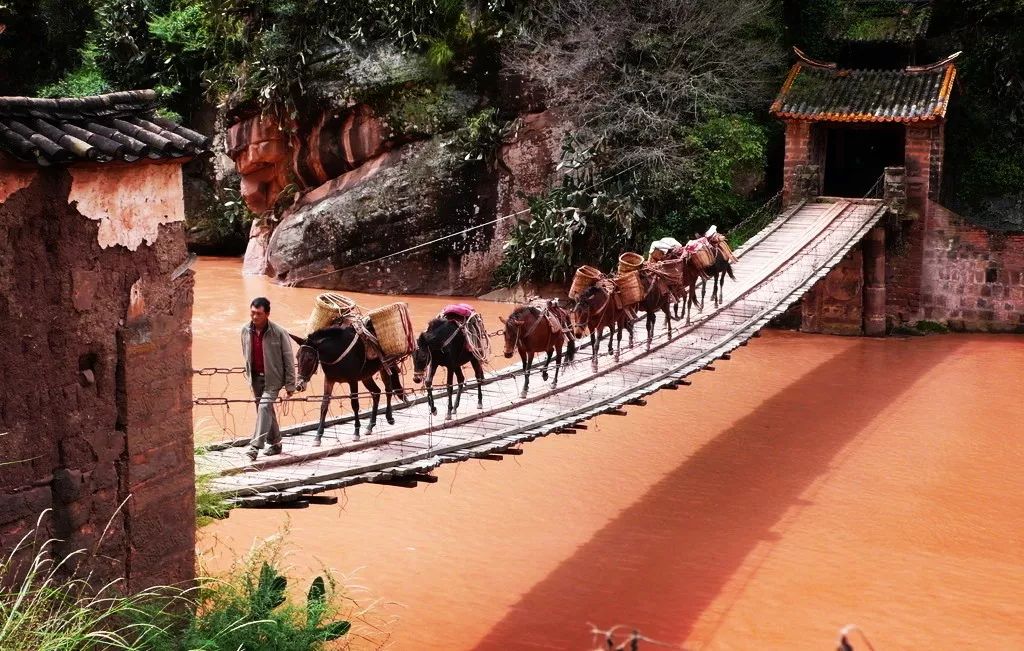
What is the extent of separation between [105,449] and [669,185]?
14.4m

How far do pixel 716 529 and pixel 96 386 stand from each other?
21.4 feet

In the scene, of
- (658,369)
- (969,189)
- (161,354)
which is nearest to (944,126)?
(969,189)

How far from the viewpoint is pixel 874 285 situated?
20219 mm

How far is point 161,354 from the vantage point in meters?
7.66

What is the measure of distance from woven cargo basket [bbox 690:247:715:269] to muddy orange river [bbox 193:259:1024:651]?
6.53 ft

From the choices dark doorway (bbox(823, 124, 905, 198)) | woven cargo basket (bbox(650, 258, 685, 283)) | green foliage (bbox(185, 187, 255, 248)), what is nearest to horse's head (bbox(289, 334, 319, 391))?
woven cargo basket (bbox(650, 258, 685, 283))

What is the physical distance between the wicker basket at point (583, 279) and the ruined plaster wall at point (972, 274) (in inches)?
370

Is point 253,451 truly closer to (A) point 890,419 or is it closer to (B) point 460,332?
(B) point 460,332

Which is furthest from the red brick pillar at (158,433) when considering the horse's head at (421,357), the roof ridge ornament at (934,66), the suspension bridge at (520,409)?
the roof ridge ornament at (934,66)

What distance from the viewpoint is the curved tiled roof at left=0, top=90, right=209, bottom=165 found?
662 cm

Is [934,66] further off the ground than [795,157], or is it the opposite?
[934,66]

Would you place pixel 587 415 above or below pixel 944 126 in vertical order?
below

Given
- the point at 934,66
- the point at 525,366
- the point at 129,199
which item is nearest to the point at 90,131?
the point at 129,199

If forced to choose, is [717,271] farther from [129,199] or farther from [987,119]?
[987,119]
